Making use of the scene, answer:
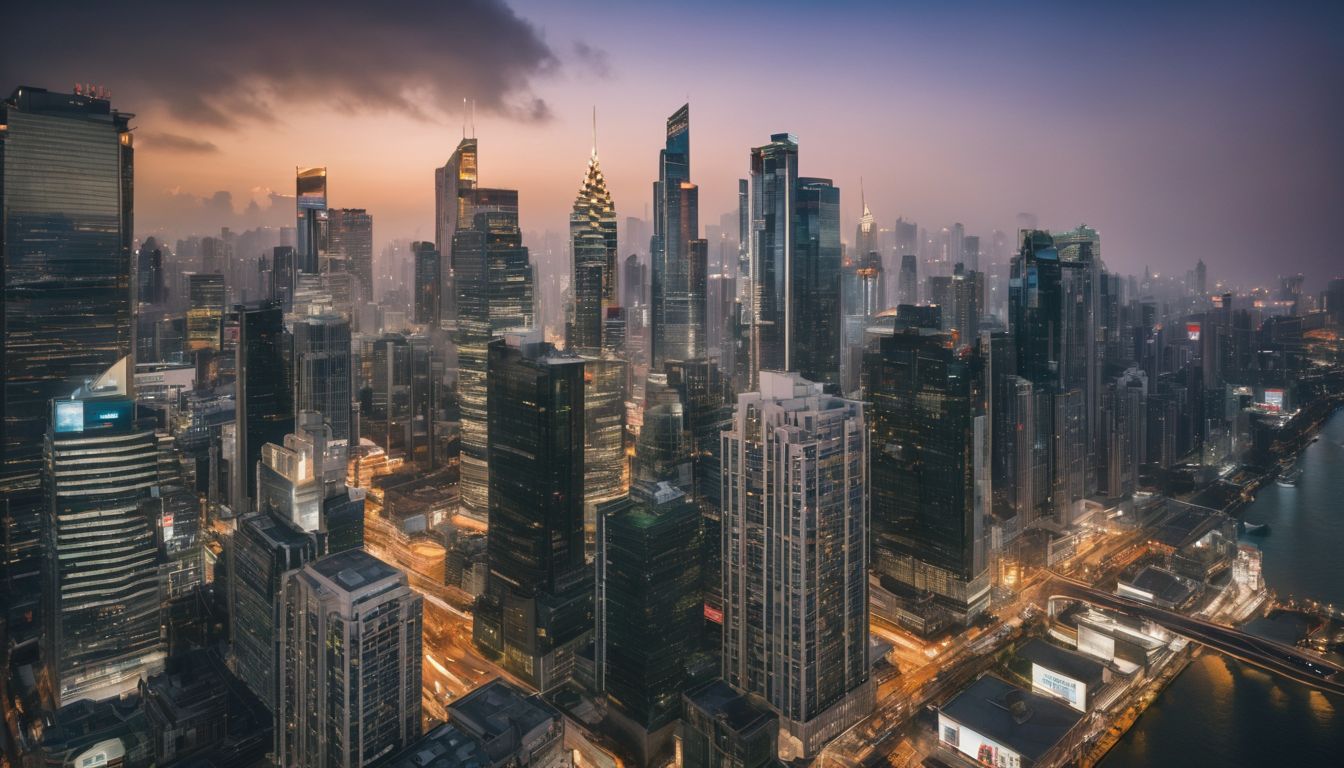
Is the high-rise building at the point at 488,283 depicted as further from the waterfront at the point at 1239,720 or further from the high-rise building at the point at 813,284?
the waterfront at the point at 1239,720

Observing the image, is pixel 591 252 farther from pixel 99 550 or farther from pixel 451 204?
pixel 99 550

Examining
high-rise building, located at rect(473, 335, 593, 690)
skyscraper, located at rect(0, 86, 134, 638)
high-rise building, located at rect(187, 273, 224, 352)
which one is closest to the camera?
high-rise building, located at rect(473, 335, 593, 690)

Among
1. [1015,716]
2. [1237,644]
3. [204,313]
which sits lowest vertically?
[1237,644]

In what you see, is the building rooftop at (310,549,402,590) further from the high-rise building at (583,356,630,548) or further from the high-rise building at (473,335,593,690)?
the high-rise building at (583,356,630,548)

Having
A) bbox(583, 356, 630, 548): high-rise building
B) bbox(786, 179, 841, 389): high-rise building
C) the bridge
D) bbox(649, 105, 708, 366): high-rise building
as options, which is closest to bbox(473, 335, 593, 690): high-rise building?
bbox(583, 356, 630, 548): high-rise building

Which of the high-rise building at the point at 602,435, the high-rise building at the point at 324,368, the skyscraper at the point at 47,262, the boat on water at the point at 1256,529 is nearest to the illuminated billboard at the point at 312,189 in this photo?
the high-rise building at the point at 324,368

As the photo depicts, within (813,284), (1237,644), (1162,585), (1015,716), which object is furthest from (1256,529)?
(813,284)

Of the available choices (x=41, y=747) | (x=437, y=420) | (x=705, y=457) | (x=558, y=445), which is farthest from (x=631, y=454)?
(x=41, y=747)
